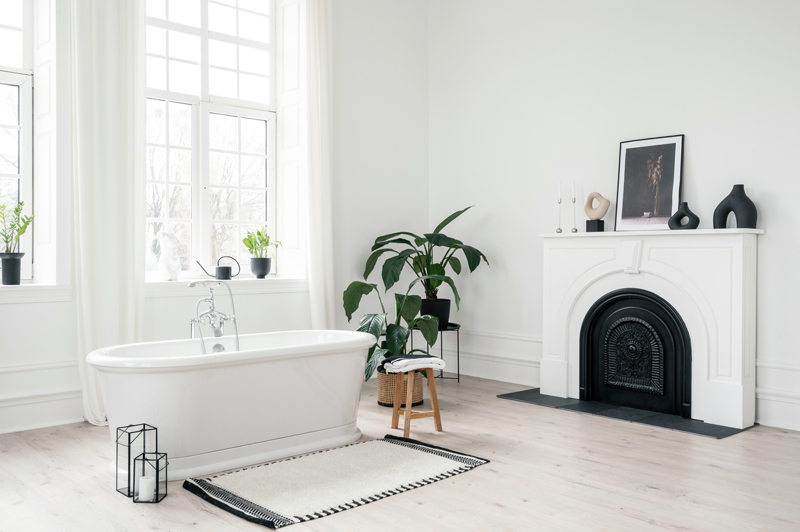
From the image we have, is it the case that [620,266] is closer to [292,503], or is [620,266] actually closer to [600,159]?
[600,159]

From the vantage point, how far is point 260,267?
16.5 feet

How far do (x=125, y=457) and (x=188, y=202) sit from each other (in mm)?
2343

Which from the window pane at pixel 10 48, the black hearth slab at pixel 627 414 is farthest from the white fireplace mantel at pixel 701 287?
the window pane at pixel 10 48

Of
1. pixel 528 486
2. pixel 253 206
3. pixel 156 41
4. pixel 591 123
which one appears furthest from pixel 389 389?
pixel 156 41

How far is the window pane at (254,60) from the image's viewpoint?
528cm

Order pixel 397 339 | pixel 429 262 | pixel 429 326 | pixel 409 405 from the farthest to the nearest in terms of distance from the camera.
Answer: pixel 429 262, pixel 429 326, pixel 397 339, pixel 409 405

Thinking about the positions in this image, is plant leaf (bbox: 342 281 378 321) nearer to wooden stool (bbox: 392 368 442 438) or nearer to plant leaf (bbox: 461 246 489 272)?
plant leaf (bbox: 461 246 489 272)

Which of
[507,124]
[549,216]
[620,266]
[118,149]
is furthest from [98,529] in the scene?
[507,124]

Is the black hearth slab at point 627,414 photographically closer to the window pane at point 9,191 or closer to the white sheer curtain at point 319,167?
the white sheer curtain at point 319,167

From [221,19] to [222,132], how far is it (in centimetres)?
88

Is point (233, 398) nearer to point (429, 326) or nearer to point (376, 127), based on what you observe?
point (429, 326)

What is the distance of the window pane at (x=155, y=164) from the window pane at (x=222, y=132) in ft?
1.41

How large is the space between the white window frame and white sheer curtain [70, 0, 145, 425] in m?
0.38

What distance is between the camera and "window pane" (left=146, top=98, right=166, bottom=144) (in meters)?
4.77
